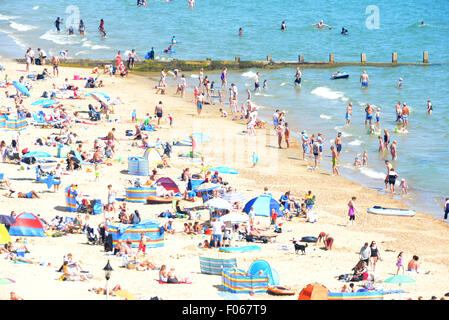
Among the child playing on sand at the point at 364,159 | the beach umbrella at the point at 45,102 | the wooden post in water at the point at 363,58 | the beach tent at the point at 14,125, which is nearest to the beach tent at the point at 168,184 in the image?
the beach tent at the point at 14,125

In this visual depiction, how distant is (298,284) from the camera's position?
1680 centimetres

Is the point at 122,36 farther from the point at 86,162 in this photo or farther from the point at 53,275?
the point at 53,275

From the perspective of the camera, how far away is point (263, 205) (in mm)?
21125

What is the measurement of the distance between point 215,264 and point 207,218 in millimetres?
4495

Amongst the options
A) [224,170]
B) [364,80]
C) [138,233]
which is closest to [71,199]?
[138,233]

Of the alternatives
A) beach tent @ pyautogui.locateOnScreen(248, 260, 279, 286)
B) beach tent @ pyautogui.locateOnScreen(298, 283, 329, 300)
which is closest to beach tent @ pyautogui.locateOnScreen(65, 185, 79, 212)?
beach tent @ pyautogui.locateOnScreen(248, 260, 279, 286)

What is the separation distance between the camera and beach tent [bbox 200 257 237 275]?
16906 millimetres

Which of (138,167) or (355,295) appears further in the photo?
(138,167)

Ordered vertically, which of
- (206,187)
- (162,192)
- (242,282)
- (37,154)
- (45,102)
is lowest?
(242,282)

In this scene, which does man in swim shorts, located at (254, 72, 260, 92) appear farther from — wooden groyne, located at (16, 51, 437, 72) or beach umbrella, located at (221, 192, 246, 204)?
beach umbrella, located at (221, 192, 246, 204)

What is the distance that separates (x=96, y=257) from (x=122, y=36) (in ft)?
127

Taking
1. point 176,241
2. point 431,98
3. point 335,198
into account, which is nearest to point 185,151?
point 335,198

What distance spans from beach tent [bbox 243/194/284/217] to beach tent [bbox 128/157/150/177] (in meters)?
4.61

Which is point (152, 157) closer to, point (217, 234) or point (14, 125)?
point (14, 125)
